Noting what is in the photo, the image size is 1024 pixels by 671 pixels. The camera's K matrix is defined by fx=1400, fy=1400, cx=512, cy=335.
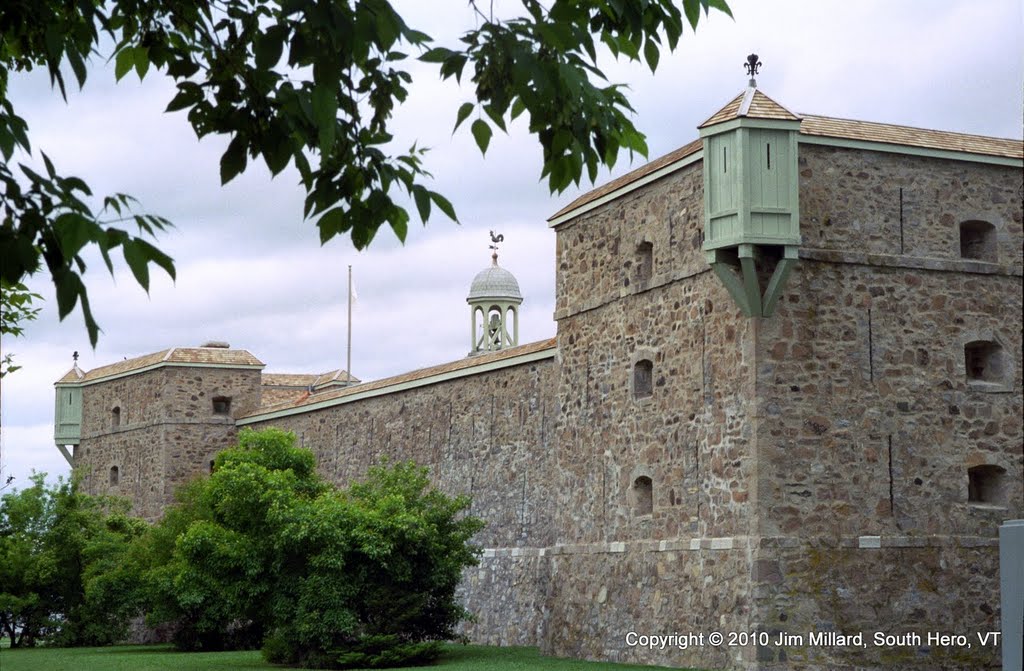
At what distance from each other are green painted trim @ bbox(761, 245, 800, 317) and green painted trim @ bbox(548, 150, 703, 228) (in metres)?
1.85

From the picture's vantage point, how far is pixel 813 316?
15961 millimetres

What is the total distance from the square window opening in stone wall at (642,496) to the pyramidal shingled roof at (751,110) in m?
4.80

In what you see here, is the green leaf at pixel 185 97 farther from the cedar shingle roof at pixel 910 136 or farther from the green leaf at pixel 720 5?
the cedar shingle roof at pixel 910 136

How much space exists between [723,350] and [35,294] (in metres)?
9.09

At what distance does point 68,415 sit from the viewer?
37.8 m

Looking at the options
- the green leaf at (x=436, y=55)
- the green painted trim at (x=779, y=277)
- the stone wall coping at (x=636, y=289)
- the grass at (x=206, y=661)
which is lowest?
the grass at (x=206, y=661)

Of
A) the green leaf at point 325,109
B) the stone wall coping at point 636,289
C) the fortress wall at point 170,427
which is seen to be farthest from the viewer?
the fortress wall at point 170,427

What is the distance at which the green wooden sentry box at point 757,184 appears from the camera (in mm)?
15367

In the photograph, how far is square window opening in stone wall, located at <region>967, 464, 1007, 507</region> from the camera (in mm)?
16453

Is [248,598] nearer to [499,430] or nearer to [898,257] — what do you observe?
[499,430]

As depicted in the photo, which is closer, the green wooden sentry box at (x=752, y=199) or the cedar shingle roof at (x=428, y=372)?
the green wooden sentry box at (x=752, y=199)

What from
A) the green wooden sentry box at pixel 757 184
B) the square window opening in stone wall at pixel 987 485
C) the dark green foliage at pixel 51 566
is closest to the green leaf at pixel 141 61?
the green wooden sentry box at pixel 757 184

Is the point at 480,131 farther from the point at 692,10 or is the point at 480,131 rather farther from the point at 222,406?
the point at 222,406

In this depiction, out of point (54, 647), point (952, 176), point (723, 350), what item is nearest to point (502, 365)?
point (723, 350)
